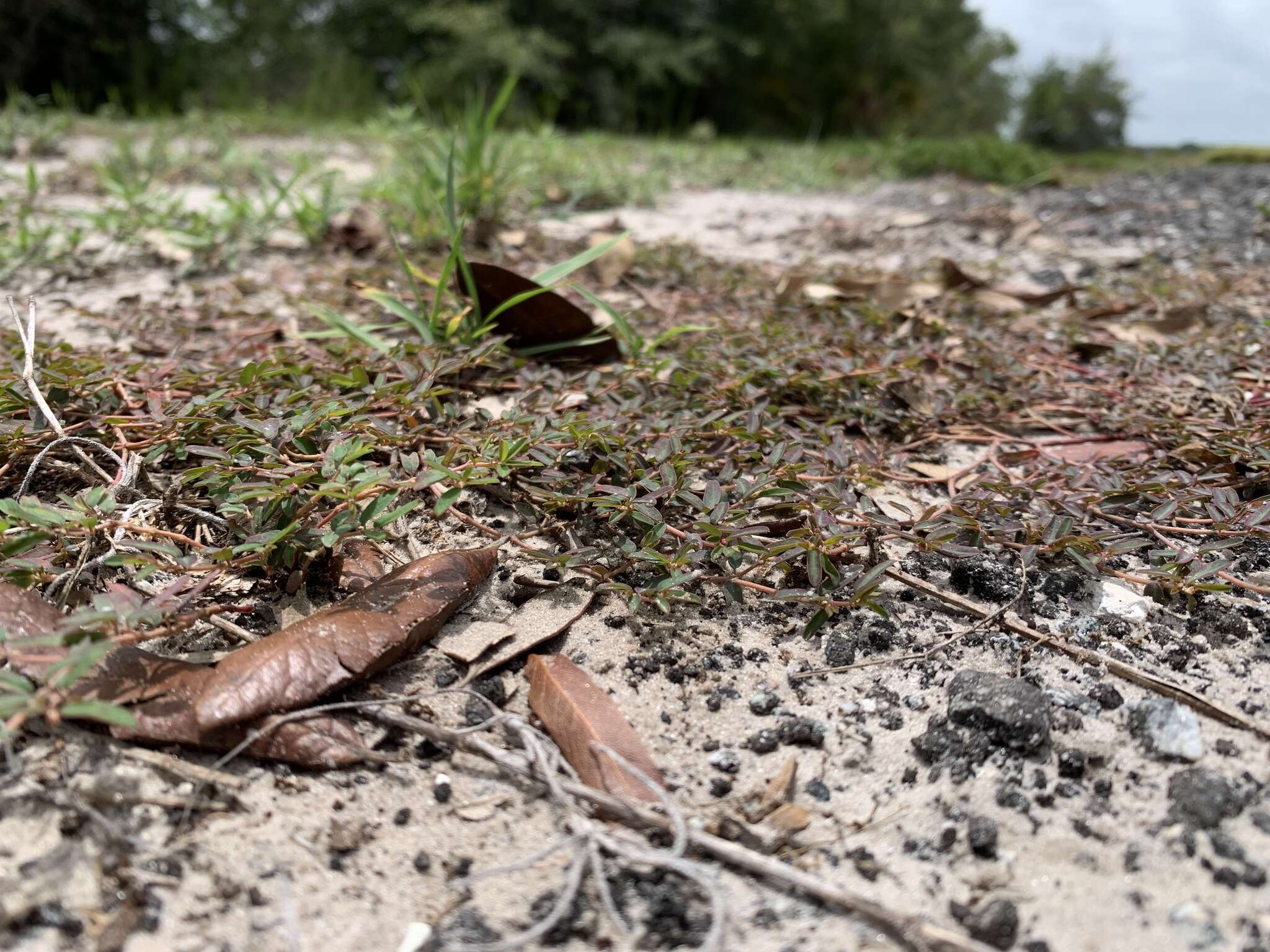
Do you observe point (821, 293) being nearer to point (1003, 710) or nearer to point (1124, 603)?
point (1124, 603)

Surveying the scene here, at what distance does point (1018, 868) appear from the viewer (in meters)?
1.08

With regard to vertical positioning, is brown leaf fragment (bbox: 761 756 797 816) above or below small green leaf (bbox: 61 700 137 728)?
below

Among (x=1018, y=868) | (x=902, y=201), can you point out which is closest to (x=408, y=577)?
(x=1018, y=868)

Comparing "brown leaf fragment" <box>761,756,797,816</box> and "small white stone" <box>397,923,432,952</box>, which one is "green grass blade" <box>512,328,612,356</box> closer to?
"brown leaf fragment" <box>761,756,797,816</box>

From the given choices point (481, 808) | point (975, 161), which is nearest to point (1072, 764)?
point (481, 808)

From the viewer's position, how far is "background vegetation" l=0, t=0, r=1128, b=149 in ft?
30.0

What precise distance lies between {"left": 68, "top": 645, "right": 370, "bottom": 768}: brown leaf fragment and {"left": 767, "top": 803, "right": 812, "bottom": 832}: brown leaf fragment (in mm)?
544

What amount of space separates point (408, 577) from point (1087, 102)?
21497 mm

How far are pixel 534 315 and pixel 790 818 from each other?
5.01 ft

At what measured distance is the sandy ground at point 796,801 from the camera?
1.00 meters

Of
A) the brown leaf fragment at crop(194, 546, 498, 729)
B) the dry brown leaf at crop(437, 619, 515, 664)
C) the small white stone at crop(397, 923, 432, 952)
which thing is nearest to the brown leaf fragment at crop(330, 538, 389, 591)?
the brown leaf fragment at crop(194, 546, 498, 729)

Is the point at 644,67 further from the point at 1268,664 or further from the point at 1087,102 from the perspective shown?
the point at 1268,664

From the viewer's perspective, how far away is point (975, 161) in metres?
7.06

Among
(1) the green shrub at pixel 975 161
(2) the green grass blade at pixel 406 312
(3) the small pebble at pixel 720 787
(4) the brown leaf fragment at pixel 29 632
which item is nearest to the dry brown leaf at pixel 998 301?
(2) the green grass blade at pixel 406 312
